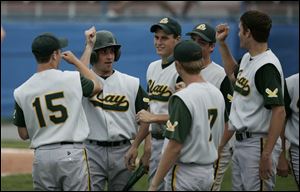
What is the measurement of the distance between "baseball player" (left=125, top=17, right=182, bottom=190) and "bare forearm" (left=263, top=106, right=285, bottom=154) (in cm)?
103

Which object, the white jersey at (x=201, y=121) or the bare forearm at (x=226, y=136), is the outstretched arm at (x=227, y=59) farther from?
the white jersey at (x=201, y=121)

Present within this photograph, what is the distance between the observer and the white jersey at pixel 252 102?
6828mm

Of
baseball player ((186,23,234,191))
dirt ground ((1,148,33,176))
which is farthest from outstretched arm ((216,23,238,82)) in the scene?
dirt ground ((1,148,33,176))

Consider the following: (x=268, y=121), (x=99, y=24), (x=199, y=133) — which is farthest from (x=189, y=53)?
(x=99, y=24)

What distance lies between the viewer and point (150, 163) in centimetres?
757

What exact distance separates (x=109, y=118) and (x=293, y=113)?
1.65 meters

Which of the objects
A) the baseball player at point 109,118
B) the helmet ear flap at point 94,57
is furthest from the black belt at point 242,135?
the helmet ear flap at point 94,57

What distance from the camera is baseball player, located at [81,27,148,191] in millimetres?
7691

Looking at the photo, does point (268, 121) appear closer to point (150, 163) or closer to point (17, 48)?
point (150, 163)

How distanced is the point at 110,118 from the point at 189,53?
1761 millimetres

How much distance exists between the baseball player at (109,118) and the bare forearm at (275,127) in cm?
151

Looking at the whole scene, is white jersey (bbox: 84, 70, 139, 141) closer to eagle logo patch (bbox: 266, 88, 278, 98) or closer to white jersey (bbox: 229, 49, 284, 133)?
white jersey (bbox: 229, 49, 284, 133)

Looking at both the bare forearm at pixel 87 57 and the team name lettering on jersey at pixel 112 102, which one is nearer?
the bare forearm at pixel 87 57

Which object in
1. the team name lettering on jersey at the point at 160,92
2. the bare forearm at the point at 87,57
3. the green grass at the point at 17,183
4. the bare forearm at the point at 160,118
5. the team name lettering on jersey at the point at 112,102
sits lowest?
the green grass at the point at 17,183
